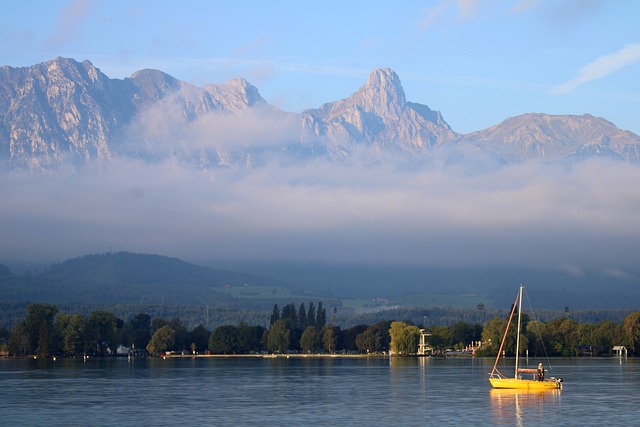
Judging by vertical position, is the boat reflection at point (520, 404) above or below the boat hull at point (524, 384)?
below

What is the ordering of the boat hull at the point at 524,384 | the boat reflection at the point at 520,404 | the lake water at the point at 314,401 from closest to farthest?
the lake water at the point at 314,401
the boat reflection at the point at 520,404
the boat hull at the point at 524,384

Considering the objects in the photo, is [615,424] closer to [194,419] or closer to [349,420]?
[349,420]

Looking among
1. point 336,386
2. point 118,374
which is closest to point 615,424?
point 336,386

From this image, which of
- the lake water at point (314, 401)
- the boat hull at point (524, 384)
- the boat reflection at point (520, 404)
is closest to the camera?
the lake water at point (314, 401)

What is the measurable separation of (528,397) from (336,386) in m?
30.4

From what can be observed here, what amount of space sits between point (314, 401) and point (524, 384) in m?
29.6

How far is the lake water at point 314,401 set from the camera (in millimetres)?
89625

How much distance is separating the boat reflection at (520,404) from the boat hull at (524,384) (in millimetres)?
1275

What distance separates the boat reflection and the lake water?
97mm

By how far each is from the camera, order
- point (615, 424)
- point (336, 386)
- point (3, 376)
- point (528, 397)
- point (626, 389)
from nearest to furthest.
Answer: point (615, 424), point (528, 397), point (626, 389), point (336, 386), point (3, 376)

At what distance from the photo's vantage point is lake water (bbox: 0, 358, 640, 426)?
294 feet

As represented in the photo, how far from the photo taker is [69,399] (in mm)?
115062

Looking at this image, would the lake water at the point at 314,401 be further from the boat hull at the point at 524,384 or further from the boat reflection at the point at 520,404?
the boat hull at the point at 524,384

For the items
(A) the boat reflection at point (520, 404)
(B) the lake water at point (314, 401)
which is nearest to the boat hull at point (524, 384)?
(A) the boat reflection at point (520, 404)
